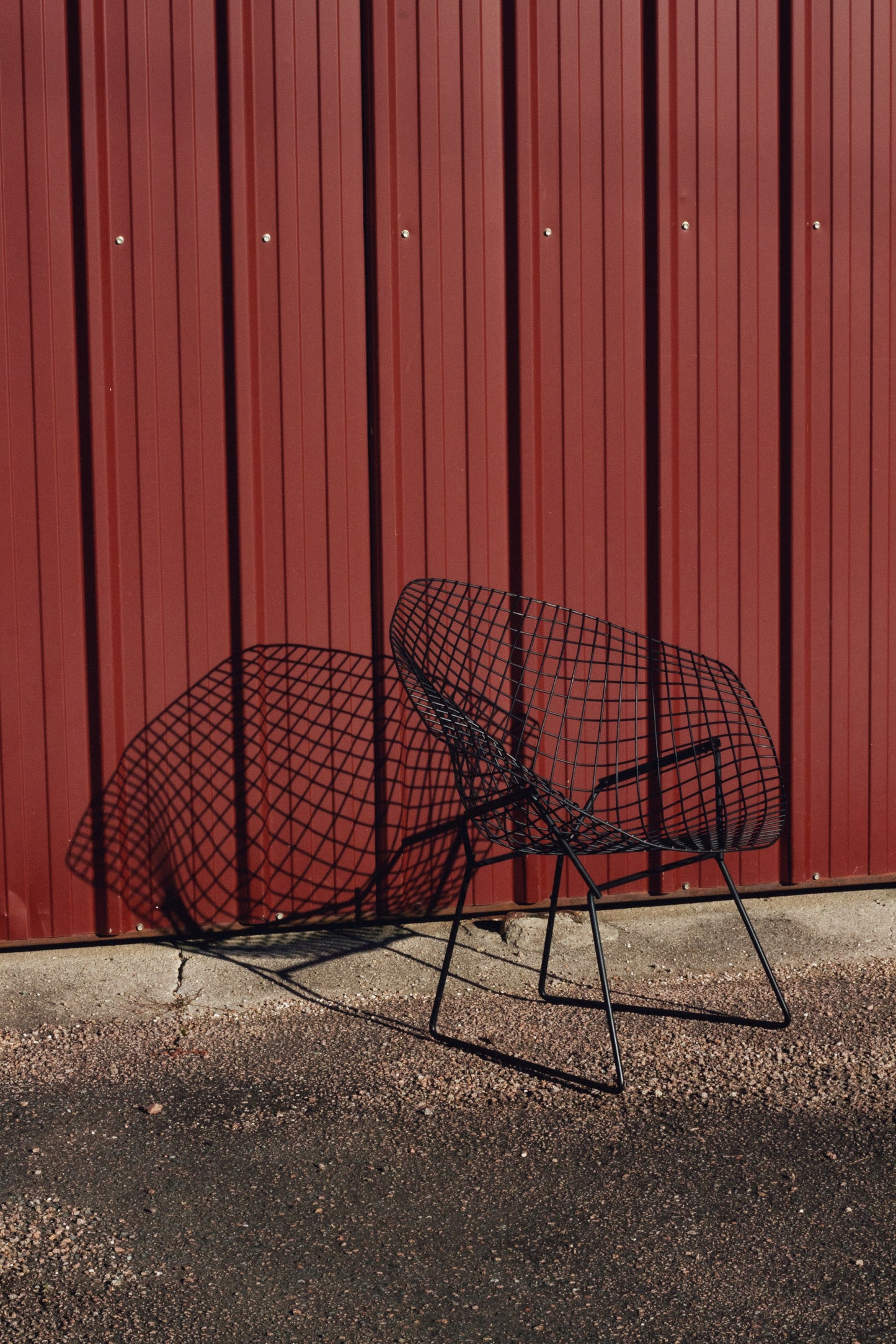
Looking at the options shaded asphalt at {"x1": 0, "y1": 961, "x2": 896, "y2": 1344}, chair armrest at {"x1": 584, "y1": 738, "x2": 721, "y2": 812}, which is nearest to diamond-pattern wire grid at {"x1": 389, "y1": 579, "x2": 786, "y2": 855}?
chair armrest at {"x1": 584, "y1": 738, "x2": 721, "y2": 812}

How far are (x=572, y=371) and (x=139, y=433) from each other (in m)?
1.32

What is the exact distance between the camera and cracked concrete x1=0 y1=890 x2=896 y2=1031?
10.6 ft

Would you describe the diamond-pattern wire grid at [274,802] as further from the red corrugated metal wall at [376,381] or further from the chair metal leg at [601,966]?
the chair metal leg at [601,966]

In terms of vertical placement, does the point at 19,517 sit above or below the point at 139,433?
below

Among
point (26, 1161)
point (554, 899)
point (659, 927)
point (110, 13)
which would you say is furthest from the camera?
point (659, 927)

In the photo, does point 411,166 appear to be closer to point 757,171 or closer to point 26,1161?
point 757,171

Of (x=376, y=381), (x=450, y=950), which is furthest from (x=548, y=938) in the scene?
(x=376, y=381)

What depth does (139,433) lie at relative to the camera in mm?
3549

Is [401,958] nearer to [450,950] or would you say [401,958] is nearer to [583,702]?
[450,950]

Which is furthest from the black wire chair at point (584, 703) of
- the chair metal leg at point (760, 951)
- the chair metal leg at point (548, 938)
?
the chair metal leg at point (760, 951)

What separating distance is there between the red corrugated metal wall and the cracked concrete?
122 millimetres

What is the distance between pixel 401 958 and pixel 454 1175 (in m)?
1.17

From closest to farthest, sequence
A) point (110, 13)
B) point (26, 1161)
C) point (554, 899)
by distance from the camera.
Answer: point (26, 1161) < point (554, 899) < point (110, 13)

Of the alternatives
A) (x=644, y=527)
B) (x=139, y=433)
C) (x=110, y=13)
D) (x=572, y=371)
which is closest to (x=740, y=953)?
(x=644, y=527)
